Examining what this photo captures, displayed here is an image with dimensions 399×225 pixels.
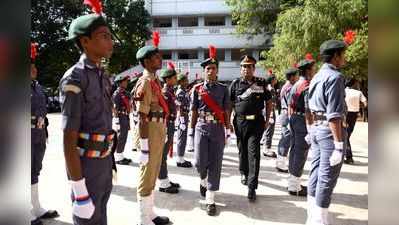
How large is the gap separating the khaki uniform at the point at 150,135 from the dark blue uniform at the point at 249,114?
1.68m

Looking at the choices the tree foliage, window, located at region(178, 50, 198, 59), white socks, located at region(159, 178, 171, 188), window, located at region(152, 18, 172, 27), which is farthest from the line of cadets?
window, located at region(152, 18, 172, 27)

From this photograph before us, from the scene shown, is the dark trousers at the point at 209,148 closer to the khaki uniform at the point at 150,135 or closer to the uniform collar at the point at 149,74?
the khaki uniform at the point at 150,135

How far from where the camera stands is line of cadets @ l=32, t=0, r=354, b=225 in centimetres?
274

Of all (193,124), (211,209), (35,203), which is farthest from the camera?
(193,124)

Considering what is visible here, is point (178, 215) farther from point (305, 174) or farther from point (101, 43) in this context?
point (305, 174)

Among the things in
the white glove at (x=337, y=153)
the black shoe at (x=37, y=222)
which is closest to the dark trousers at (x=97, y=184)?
the black shoe at (x=37, y=222)

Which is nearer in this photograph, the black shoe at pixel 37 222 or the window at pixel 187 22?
the black shoe at pixel 37 222

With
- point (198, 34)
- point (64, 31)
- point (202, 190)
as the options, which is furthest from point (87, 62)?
point (198, 34)

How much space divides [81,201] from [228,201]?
10.6 ft

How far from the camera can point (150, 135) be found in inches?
175

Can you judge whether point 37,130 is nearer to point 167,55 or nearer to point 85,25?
point 85,25

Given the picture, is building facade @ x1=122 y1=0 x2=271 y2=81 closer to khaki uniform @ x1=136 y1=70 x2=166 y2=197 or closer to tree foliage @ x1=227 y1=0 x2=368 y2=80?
tree foliage @ x1=227 y1=0 x2=368 y2=80

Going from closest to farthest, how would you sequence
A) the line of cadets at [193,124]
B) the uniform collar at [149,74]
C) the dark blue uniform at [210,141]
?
the line of cadets at [193,124] < the uniform collar at [149,74] < the dark blue uniform at [210,141]

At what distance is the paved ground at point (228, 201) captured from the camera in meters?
4.78
